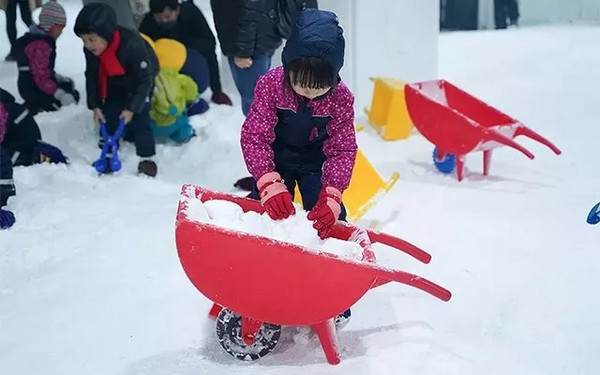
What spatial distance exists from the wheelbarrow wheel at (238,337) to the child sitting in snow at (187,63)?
2.57 metres

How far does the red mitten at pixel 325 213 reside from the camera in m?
1.73

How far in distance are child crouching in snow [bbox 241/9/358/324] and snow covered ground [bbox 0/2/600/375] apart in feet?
0.90

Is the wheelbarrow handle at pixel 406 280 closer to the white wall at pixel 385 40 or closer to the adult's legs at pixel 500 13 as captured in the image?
the white wall at pixel 385 40

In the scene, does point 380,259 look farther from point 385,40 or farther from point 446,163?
point 385,40

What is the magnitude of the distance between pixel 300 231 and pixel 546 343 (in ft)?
2.35

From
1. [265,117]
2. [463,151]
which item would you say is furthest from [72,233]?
[463,151]

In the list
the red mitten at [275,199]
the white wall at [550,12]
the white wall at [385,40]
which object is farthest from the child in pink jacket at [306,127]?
the white wall at [550,12]

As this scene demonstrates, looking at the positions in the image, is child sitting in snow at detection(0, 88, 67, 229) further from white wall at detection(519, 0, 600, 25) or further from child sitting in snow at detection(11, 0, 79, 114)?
white wall at detection(519, 0, 600, 25)

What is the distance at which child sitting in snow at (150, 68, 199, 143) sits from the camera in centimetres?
382

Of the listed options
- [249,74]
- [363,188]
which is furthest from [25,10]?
[363,188]

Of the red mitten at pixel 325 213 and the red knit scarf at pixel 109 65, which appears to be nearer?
the red mitten at pixel 325 213

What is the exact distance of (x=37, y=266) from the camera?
2355 millimetres

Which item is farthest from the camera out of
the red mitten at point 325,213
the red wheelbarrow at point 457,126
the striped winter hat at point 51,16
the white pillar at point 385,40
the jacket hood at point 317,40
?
the white pillar at point 385,40

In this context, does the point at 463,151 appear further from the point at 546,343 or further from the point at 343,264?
the point at 343,264
